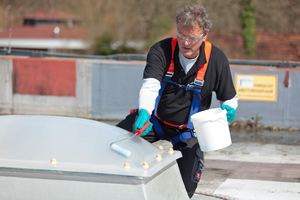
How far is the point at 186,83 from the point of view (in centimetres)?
315

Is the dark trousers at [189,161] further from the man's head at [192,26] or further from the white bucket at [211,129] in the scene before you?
the man's head at [192,26]

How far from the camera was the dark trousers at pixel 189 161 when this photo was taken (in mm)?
3219

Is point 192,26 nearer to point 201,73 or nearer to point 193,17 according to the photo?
point 193,17

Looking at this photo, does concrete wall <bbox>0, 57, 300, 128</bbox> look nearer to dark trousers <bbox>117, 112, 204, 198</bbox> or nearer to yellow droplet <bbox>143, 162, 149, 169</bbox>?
dark trousers <bbox>117, 112, 204, 198</bbox>

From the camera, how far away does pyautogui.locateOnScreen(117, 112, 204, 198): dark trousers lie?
10.6ft

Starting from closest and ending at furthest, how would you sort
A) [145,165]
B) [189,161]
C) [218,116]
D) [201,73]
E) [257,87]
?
[145,165], [218,116], [201,73], [189,161], [257,87]

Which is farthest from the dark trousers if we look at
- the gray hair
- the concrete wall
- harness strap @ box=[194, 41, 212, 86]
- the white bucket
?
the concrete wall

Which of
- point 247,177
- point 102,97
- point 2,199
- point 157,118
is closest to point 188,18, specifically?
point 157,118

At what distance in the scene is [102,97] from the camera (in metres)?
8.88

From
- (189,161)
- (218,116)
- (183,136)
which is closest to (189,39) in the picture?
(218,116)

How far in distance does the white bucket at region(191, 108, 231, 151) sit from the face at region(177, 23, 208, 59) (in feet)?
1.52

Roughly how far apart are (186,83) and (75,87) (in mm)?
6091

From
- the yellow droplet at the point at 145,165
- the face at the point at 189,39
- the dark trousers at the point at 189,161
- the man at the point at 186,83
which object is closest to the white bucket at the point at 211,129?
the man at the point at 186,83

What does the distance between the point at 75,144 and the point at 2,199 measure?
514 millimetres
